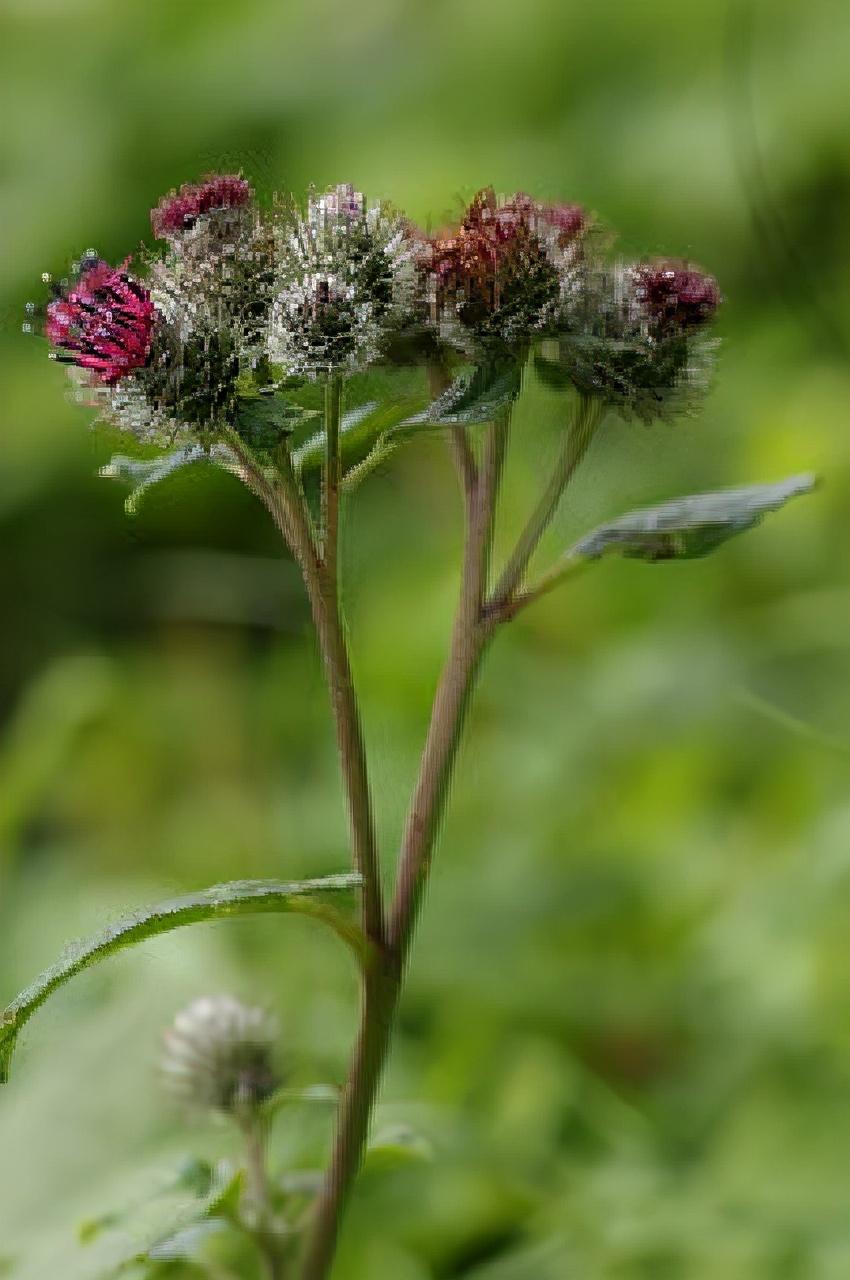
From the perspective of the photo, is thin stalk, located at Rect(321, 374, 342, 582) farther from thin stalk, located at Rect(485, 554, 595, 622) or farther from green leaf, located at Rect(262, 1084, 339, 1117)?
green leaf, located at Rect(262, 1084, 339, 1117)

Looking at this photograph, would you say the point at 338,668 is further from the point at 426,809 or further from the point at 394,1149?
the point at 394,1149

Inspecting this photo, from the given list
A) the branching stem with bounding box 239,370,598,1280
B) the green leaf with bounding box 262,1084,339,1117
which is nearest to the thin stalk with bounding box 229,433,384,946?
the branching stem with bounding box 239,370,598,1280

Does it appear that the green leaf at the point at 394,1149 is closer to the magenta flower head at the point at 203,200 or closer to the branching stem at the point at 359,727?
the branching stem at the point at 359,727

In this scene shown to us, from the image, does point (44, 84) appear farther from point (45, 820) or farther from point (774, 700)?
point (774, 700)

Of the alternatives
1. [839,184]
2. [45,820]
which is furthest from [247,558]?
[839,184]

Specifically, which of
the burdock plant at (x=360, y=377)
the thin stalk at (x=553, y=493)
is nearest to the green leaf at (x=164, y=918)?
the burdock plant at (x=360, y=377)

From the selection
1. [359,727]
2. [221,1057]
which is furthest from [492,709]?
[359,727]
